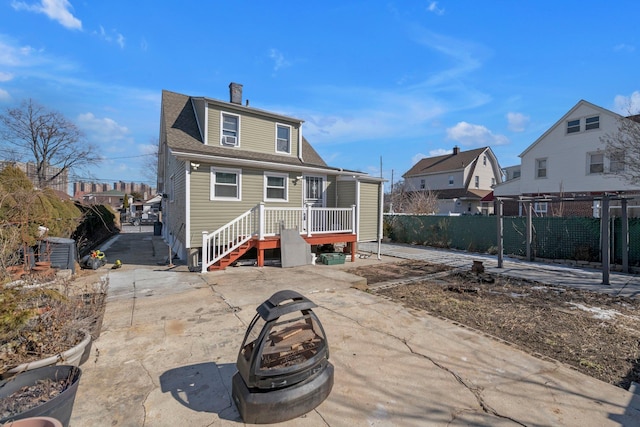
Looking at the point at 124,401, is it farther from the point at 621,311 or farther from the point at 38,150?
the point at 38,150

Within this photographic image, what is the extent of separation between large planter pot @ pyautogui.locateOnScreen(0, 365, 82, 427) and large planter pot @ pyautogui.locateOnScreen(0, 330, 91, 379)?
3.4 inches

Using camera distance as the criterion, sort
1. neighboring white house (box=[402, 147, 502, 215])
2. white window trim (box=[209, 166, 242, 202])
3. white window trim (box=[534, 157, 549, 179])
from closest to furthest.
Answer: white window trim (box=[209, 166, 242, 202]) < white window trim (box=[534, 157, 549, 179]) < neighboring white house (box=[402, 147, 502, 215])

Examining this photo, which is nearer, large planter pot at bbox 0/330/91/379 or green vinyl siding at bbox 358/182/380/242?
large planter pot at bbox 0/330/91/379

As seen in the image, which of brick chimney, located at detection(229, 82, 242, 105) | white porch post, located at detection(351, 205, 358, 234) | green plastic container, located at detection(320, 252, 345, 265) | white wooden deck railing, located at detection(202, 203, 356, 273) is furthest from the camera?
brick chimney, located at detection(229, 82, 242, 105)

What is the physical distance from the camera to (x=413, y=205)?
899 inches

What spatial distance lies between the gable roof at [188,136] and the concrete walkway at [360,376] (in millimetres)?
5973

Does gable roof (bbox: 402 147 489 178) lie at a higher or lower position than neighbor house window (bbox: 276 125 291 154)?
higher

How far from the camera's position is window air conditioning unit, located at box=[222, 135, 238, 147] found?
11211mm

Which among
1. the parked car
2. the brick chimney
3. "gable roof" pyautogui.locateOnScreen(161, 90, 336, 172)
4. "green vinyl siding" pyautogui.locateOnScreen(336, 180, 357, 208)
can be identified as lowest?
the parked car

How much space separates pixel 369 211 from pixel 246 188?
15.8 feet

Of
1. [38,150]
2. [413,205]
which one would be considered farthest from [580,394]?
[38,150]

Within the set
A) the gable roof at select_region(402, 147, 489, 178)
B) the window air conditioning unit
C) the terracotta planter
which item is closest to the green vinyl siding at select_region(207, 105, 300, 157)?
the window air conditioning unit

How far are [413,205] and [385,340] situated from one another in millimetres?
19969

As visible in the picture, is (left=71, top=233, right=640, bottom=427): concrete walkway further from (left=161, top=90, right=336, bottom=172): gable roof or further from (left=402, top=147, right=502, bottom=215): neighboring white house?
(left=402, top=147, right=502, bottom=215): neighboring white house
